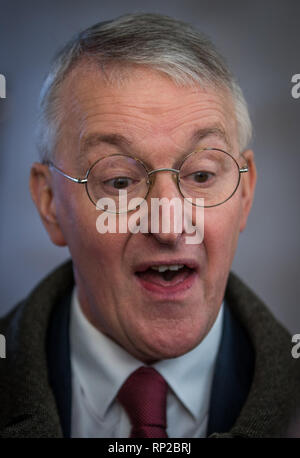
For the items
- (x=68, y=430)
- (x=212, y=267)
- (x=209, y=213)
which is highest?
(x=209, y=213)

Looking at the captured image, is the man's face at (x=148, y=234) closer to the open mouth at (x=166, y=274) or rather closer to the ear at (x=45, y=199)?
the open mouth at (x=166, y=274)

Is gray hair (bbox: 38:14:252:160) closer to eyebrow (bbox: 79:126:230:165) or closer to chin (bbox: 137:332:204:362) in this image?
eyebrow (bbox: 79:126:230:165)

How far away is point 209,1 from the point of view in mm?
1549

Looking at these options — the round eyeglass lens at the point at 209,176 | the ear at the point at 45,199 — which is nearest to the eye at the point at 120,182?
the round eyeglass lens at the point at 209,176

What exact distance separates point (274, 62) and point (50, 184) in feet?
2.43

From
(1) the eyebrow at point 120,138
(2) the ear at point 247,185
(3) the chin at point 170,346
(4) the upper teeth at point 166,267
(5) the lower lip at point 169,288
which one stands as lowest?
(3) the chin at point 170,346

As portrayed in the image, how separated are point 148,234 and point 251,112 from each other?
66cm

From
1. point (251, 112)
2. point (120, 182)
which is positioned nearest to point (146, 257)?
point (120, 182)

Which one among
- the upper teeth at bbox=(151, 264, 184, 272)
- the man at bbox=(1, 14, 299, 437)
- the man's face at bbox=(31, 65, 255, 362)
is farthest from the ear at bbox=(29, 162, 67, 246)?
the upper teeth at bbox=(151, 264, 184, 272)

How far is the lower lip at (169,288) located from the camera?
1.26m

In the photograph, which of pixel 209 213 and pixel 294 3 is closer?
pixel 209 213

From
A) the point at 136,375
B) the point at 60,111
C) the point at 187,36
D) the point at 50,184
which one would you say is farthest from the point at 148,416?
the point at 187,36
